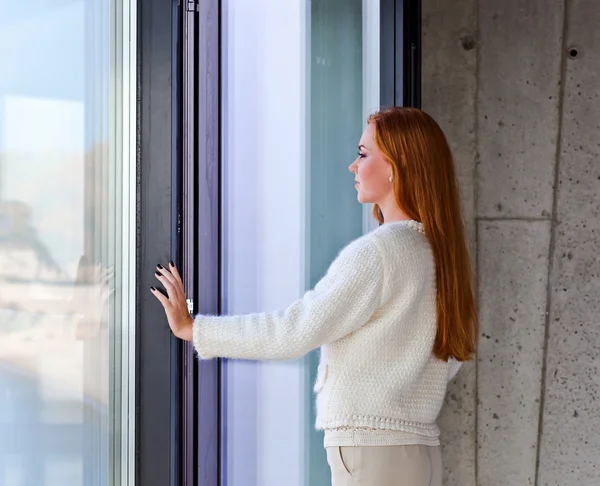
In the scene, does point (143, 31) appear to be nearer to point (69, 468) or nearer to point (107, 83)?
point (107, 83)

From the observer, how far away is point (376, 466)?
66.2 inches

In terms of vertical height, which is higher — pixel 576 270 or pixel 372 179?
pixel 372 179

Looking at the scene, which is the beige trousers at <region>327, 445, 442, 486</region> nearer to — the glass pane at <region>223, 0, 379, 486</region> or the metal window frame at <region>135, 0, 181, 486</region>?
the metal window frame at <region>135, 0, 181, 486</region>

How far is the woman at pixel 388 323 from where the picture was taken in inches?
64.6

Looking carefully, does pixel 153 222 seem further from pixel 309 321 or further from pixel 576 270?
pixel 576 270

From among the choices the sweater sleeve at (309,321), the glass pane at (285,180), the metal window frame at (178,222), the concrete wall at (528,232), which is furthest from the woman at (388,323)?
the concrete wall at (528,232)

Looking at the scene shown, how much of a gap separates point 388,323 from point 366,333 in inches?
1.9

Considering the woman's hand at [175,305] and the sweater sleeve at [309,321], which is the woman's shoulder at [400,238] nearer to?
the sweater sleeve at [309,321]

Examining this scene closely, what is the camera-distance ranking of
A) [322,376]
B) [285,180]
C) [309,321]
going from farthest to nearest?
[285,180] → [322,376] → [309,321]

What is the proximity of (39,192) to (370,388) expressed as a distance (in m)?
0.77

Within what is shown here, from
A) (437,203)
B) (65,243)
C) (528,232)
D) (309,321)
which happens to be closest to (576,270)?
(528,232)

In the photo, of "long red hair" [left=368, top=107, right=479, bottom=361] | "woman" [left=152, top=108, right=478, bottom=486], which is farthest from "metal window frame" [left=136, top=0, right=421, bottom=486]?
"long red hair" [left=368, top=107, right=479, bottom=361]

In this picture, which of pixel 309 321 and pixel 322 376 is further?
pixel 322 376

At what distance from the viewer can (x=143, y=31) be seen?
70.4 inches
